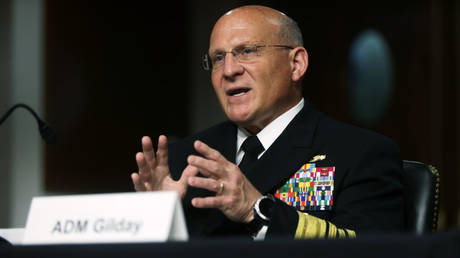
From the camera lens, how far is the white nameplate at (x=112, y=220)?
98 cm

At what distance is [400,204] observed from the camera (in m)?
1.63

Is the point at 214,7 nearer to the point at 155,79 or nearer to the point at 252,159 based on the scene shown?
the point at 155,79

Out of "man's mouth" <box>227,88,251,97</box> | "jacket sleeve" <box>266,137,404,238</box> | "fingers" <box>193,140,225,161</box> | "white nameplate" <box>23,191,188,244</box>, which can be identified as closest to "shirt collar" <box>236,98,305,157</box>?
"man's mouth" <box>227,88,251,97</box>

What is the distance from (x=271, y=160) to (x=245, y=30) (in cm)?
39

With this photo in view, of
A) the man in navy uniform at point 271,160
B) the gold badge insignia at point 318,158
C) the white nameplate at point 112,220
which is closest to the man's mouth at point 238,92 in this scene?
the man in navy uniform at point 271,160

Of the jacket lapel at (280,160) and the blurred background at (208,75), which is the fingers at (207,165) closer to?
the jacket lapel at (280,160)

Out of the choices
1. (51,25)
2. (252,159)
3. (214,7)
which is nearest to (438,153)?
(214,7)

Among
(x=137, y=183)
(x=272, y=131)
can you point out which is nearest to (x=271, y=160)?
(x=272, y=131)

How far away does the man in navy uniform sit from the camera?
4.56 feet

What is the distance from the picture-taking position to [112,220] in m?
1.01

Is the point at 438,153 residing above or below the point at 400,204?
below

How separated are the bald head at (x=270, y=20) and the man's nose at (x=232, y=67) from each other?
127 mm

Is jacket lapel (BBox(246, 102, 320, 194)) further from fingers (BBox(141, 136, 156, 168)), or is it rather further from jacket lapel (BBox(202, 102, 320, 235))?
fingers (BBox(141, 136, 156, 168))

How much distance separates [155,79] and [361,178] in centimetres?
354
